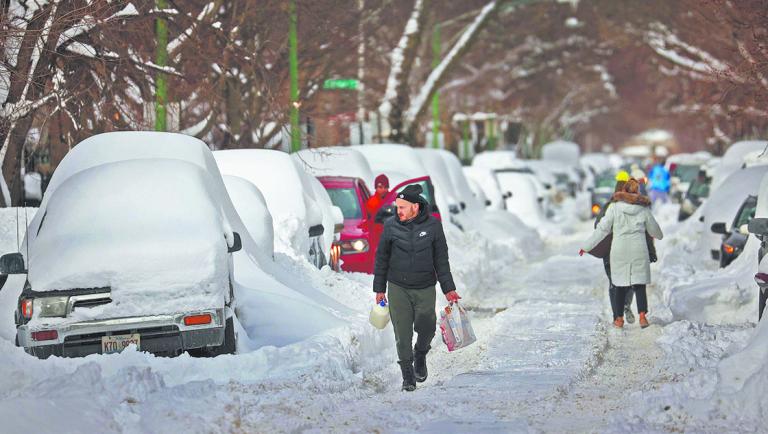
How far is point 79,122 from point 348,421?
32.1ft

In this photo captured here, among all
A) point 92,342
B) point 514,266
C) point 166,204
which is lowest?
point 514,266

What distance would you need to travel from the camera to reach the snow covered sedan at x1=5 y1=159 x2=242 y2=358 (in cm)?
1014

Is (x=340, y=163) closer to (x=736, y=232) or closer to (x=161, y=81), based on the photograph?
(x=161, y=81)

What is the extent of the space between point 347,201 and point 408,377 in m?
9.29

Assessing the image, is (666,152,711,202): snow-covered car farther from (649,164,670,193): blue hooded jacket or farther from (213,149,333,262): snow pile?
(213,149,333,262): snow pile

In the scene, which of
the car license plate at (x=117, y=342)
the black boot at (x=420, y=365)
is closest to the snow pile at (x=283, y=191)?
the black boot at (x=420, y=365)

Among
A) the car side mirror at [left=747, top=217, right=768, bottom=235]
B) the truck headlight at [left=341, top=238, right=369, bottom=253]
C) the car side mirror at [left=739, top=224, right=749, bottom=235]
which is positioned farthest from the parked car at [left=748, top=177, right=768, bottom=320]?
the truck headlight at [left=341, top=238, right=369, bottom=253]

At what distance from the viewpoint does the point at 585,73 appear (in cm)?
7662

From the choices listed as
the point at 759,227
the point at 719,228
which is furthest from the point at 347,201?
the point at 759,227

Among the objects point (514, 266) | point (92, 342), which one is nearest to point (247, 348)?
point (92, 342)

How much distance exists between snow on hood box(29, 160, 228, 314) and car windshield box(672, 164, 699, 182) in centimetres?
3658

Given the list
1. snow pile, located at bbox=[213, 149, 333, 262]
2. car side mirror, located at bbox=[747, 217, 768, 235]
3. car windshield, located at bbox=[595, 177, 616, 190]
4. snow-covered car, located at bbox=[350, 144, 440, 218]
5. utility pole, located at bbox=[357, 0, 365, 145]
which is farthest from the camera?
A: car windshield, located at bbox=[595, 177, 616, 190]

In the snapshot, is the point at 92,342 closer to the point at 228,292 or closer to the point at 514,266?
the point at 228,292

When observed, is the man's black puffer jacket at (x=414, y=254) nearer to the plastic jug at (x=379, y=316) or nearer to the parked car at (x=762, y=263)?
the plastic jug at (x=379, y=316)
